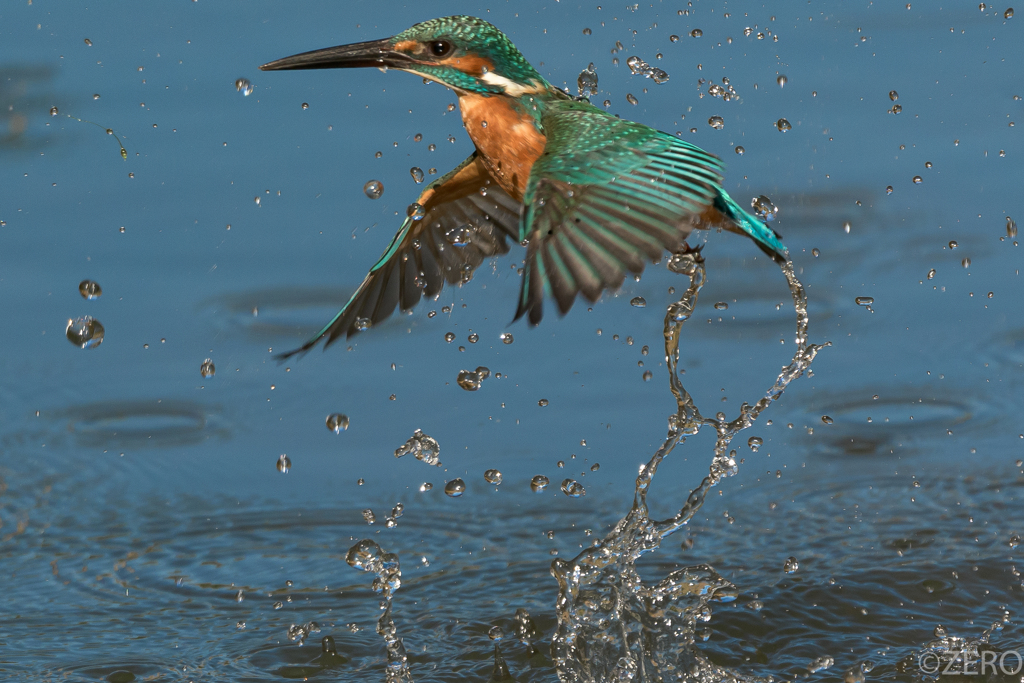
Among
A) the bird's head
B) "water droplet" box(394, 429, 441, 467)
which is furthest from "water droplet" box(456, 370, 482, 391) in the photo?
the bird's head

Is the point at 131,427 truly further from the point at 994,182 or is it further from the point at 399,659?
the point at 994,182

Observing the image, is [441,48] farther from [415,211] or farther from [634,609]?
[634,609]

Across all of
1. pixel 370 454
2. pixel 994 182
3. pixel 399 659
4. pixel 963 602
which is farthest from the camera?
pixel 994 182

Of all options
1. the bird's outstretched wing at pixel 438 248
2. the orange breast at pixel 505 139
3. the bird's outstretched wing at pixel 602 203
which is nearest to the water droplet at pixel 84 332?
the bird's outstretched wing at pixel 438 248

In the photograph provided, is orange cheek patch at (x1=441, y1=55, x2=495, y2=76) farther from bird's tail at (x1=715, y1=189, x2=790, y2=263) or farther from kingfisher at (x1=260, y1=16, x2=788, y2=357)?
bird's tail at (x1=715, y1=189, x2=790, y2=263)

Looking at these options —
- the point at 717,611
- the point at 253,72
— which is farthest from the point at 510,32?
the point at 717,611

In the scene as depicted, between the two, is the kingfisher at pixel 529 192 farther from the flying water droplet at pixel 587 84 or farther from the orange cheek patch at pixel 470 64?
the flying water droplet at pixel 587 84

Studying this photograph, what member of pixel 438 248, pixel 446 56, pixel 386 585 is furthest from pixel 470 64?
pixel 386 585

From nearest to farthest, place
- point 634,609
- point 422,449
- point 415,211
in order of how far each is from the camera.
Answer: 1. point 415,211
2. point 634,609
3. point 422,449
